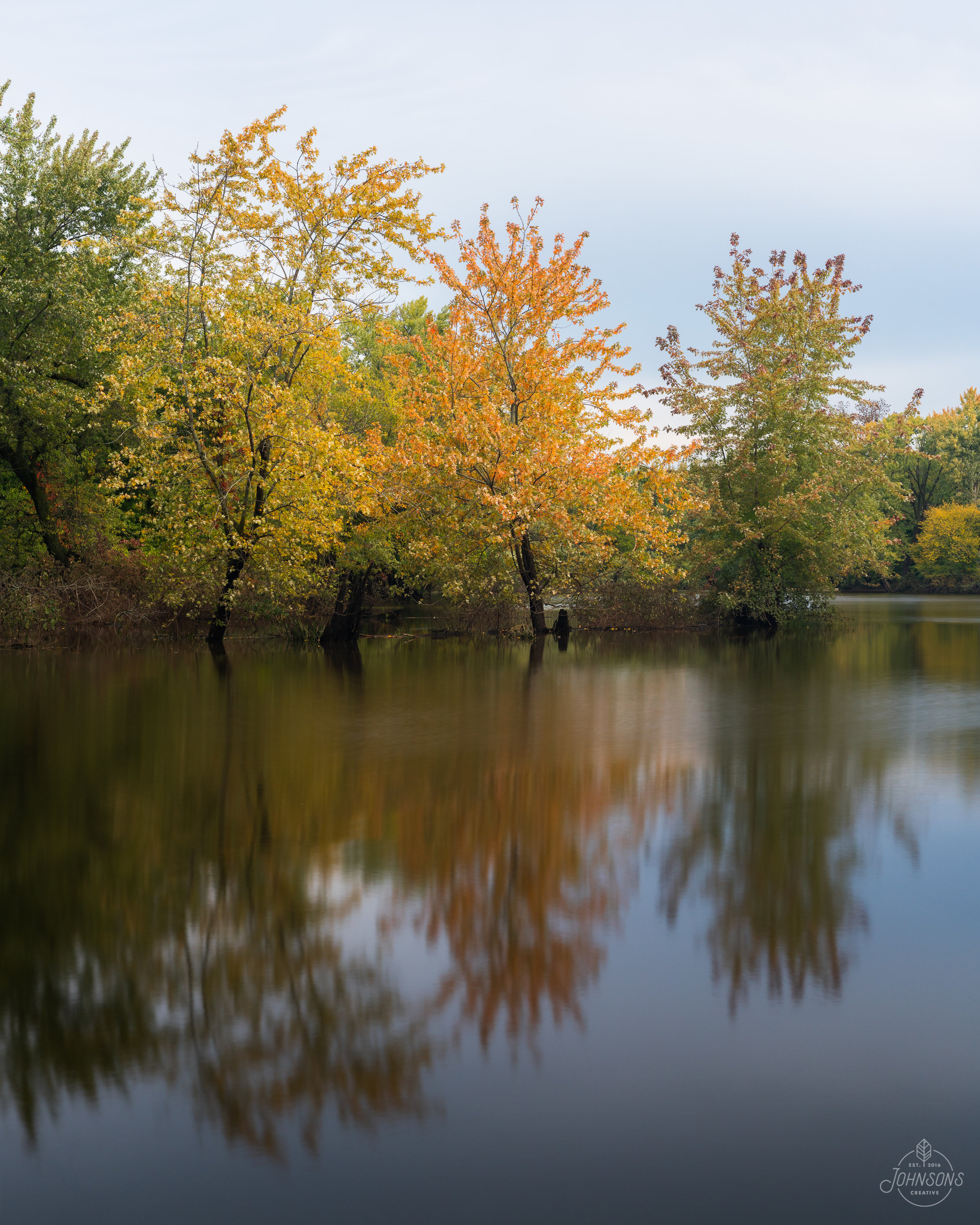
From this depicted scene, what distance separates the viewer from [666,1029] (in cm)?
443

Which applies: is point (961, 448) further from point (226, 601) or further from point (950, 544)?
point (226, 601)

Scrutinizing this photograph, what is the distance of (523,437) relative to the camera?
2641 cm

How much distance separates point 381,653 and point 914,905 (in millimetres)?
21055

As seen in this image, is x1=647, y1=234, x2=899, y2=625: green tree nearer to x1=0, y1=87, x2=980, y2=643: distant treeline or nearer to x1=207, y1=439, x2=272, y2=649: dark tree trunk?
x1=0, y1=87, x2=980, y2=643: distant treeline

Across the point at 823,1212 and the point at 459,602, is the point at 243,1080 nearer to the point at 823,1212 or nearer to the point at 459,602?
the point at 823,1212

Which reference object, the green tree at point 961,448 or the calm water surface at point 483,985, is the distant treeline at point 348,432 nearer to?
the calm water surface at point 483,985

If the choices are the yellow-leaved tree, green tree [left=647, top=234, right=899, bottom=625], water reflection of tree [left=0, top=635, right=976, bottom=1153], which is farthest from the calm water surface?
green tree [left=647, top=234, right=899, bottom=625]

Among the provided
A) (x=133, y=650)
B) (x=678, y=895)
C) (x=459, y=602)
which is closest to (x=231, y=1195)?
(x=678, y=895)

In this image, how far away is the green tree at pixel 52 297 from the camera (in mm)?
28797

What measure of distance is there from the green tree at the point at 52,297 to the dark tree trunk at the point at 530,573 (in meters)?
11.8

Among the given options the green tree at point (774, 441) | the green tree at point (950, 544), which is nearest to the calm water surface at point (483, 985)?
the green tree at point (774, 441)

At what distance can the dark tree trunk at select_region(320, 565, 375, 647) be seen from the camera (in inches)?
1212

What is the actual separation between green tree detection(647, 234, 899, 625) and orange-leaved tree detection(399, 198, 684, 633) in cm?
818

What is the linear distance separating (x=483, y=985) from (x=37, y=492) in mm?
29088
